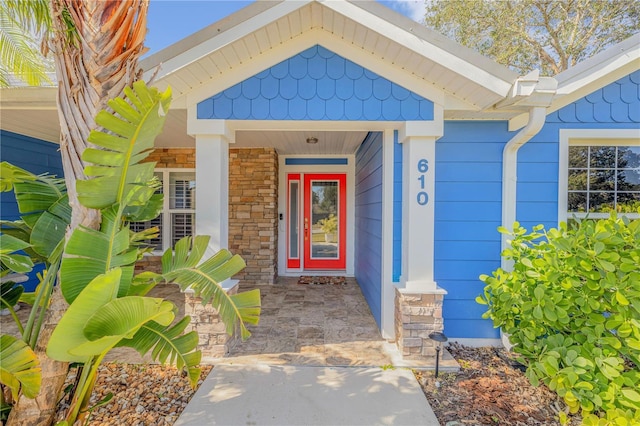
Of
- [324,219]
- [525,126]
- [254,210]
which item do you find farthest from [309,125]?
[324,219]

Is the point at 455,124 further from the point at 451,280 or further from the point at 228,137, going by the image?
the point at 228,137

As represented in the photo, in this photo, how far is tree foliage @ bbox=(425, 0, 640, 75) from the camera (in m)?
8.99

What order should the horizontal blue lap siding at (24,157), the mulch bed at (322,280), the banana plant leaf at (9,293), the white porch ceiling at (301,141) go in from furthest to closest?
the mulch bed at (322,280) < the white porch ceiling at (301,141) < the horizontal blue lap siding at (24,157) < the banana plant leaf at (9,293)

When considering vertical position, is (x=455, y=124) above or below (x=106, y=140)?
above

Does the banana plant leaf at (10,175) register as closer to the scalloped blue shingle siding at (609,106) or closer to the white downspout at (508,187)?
the white downspout at (508,187)

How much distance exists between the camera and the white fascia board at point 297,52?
3.11 metres

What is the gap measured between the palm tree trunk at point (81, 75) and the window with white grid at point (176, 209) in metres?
4.50

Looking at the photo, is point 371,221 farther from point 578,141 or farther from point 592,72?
point 592,72

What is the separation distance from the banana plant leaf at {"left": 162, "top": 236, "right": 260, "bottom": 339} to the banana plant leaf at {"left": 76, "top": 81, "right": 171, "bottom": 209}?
1.96 ft

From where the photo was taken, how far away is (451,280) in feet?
11.7

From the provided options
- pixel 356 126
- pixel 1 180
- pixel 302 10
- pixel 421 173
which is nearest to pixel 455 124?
pixel 421 173

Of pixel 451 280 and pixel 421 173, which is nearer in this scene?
pixel 421 173

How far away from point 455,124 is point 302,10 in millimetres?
2123

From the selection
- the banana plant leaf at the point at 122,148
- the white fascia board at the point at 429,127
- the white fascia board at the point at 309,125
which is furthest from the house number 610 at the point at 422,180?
the banana plant leaf at the point at 122,148
